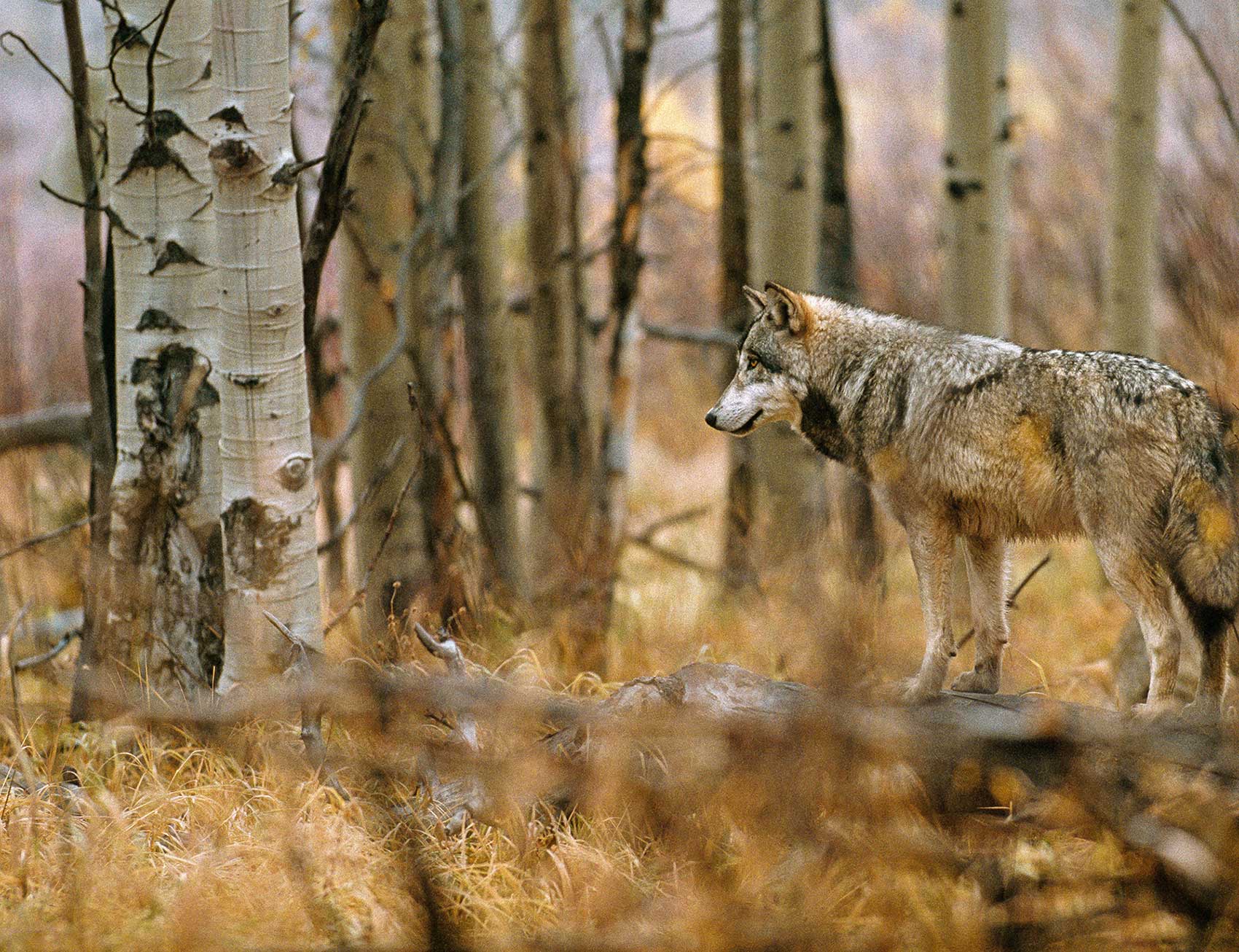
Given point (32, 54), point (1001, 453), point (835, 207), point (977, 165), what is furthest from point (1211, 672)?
point (835, 207)

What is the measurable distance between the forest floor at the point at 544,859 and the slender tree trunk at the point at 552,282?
2941mm

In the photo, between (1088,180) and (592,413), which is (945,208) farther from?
(1088,180)

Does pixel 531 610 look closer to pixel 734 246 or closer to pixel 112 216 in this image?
pixel 112 216

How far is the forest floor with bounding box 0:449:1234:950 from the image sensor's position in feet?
9.28

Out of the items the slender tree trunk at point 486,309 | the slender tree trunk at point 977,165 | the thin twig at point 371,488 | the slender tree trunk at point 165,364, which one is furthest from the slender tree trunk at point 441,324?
the slender tree trunk at point 977,165

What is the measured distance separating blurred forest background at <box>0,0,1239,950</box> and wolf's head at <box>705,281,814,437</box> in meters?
0.68

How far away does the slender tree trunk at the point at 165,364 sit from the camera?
443 cm

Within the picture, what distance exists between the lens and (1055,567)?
9398 millimetres

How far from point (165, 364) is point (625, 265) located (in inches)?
115

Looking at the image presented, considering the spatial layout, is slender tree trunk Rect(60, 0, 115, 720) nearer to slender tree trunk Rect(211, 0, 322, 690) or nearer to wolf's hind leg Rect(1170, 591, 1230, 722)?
slender tree trunk Rect(211, 0, 322, 690)

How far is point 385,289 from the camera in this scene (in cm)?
644

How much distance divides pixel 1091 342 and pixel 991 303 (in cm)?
687

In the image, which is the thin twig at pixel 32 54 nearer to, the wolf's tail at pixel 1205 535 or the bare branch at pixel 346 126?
the bare branch at pixel 346 126

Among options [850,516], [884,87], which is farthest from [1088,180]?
[850,516]
